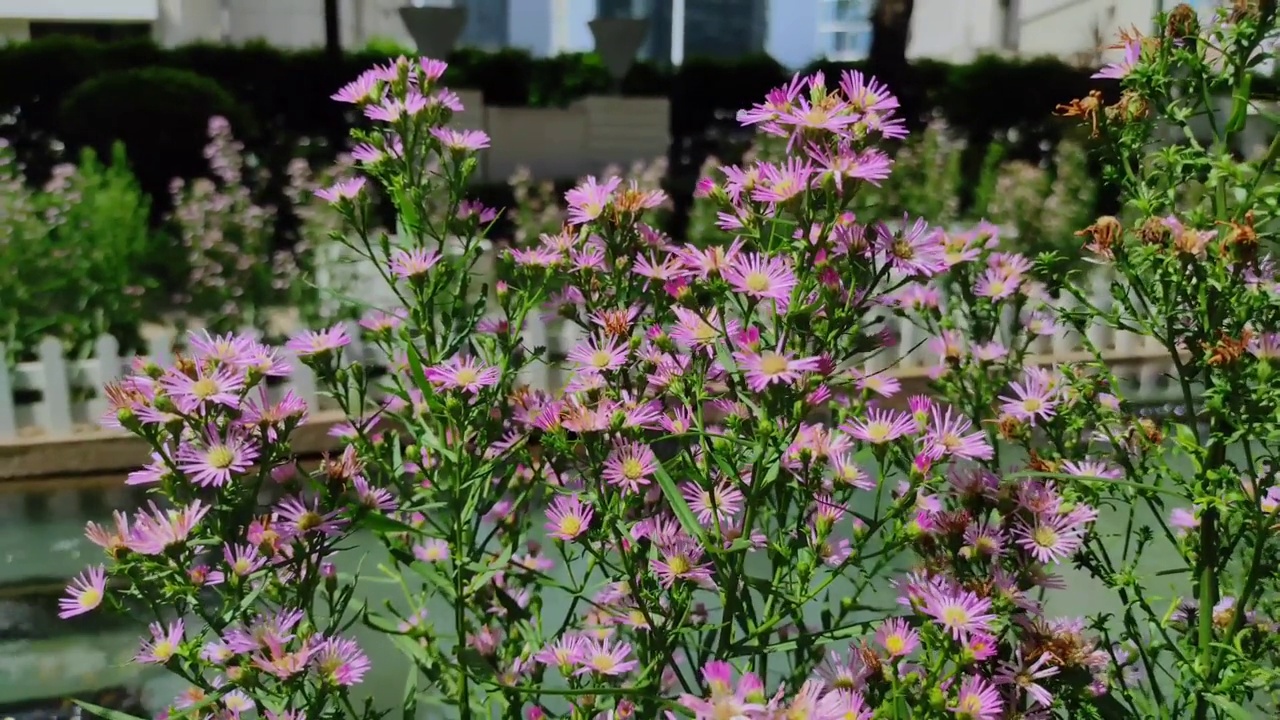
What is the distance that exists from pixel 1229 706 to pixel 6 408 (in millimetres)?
2272

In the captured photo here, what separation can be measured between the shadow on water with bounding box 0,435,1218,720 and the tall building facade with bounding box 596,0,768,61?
20.8ft

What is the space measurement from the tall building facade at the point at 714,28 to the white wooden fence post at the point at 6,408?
5928 mm

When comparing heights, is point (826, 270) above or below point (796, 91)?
below

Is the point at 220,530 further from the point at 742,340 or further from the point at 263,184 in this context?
the point at 263,184

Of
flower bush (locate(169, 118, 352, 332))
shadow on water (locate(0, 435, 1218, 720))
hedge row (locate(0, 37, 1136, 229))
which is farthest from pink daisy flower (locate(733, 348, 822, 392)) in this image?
hedge row (locate(0, 37, 1136, 229))

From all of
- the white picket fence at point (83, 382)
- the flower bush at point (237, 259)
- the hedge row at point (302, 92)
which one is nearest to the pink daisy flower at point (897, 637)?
the white picket fence at point (83, 382)

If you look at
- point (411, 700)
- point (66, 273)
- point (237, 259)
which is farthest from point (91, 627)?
point (237, 259)

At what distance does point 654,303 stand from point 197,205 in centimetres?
273

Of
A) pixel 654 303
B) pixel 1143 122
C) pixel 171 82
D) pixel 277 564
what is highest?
pixel 171 82

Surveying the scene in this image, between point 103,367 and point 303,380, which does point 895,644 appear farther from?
point 103,367

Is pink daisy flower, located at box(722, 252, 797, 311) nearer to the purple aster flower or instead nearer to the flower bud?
the purple aster flower

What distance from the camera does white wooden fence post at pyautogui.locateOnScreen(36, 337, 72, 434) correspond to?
2096mm

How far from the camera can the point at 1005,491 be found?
2.16ft

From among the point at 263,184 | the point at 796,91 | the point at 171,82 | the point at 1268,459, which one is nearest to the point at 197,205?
the point at 263,184
